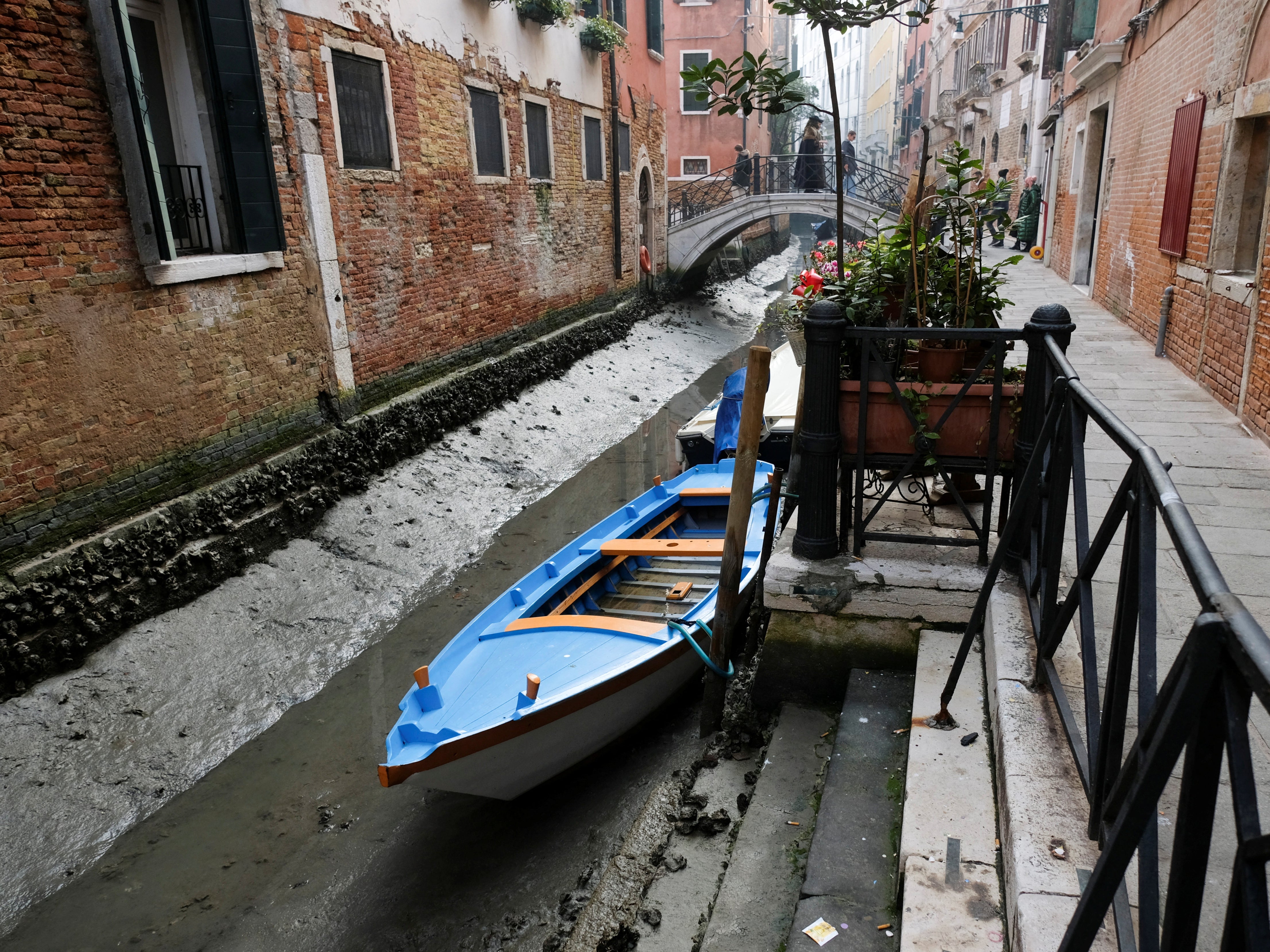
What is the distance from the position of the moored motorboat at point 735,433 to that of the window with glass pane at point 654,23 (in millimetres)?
9576

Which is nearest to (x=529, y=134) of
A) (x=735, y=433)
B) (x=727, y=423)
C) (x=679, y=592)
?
(x=727, y=423)

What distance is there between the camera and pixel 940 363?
324 cm

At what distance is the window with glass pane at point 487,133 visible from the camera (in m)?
9.83

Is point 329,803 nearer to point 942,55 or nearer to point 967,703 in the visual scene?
point 967,703

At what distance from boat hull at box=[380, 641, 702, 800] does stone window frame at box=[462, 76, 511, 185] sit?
22.7 feet

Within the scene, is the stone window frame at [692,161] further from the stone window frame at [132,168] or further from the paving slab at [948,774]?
the paving slab at [948,774]

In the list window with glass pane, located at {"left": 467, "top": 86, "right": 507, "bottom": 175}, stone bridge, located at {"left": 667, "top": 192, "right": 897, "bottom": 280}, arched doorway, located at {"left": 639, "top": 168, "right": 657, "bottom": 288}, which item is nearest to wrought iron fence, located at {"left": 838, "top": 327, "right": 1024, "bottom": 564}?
window with glass pane, located at {"left": 467, "top": 86, "right": 507, "bottom": 175}

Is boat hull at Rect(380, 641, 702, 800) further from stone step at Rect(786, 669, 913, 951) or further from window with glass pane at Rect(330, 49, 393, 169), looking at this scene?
window with glass pane at Rect(330, 49, 393, 169)

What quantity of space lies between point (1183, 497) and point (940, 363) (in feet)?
6.14

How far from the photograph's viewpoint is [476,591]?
22.1ft

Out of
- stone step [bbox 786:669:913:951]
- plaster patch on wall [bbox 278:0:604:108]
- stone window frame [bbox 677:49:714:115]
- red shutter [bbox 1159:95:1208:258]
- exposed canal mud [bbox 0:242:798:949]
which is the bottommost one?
exposed canal mud [bbox 0:242:798:949]

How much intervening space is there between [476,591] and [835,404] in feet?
13.7

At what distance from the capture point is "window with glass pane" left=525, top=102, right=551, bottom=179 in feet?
36.6

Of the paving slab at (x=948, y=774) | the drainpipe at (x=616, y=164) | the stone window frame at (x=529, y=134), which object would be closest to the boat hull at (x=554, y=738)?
the paving slab at (x=948, y=774)
